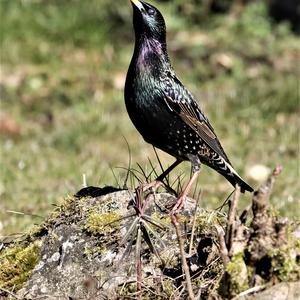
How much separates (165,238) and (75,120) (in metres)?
5.80

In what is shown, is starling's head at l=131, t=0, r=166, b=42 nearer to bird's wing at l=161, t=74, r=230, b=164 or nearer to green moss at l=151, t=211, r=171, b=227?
bird's wing at l=161, t=74, r=230, b=164

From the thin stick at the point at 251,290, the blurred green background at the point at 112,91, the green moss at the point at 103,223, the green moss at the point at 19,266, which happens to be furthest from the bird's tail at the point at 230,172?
the thin stick at the point at 251,290

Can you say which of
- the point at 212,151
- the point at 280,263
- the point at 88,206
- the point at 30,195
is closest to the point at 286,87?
the point at 30,195

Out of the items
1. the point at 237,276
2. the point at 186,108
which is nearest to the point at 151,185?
the point at 186,108

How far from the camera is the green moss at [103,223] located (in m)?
4.14

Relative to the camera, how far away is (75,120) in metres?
9.80

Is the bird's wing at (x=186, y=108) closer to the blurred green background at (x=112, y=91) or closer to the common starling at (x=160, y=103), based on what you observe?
the common starling at (x=160, y=103)

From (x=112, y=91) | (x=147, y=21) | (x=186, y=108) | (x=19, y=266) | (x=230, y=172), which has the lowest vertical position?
(x=19, y=266)

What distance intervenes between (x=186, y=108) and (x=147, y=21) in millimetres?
539

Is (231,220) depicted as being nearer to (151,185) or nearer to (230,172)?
(151,185)

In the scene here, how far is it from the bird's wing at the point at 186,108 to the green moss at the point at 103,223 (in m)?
0.97

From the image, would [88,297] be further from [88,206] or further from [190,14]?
[190,14]

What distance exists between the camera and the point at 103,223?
4.16m

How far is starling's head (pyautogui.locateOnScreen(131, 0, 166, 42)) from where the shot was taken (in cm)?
499
